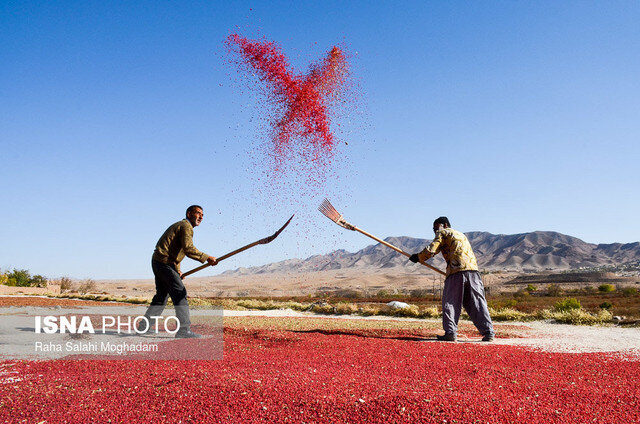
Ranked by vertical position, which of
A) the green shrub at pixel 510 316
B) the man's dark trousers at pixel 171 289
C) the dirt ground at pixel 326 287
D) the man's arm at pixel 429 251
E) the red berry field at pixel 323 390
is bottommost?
the dirt ground at pixel 326 287

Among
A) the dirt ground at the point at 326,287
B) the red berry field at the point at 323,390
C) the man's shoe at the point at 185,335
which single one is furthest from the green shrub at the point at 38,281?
the red berry field at the point at 323,390

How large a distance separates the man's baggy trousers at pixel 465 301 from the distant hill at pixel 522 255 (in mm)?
79468

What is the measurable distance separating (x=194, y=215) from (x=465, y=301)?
5.00 metres

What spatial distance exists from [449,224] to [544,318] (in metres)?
7.35

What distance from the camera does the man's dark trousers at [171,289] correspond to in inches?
269

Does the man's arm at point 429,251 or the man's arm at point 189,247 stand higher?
the man's arm at point 189,247

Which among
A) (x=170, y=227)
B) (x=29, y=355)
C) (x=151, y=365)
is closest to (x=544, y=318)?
(x=170, y=227)

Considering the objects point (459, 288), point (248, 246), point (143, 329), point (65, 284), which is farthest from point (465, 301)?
point (65, 284)

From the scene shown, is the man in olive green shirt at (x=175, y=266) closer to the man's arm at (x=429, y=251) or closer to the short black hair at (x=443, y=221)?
the man's arm at (x=429, y=251)

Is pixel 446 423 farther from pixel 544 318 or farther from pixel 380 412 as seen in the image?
pixel 544 318

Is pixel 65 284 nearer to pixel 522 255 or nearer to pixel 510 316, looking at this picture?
pixel 510 316

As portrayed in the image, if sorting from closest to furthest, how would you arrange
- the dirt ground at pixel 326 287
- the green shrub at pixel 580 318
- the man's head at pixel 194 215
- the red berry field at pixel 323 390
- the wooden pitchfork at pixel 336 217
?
the red berry field at pixel 323 390
the man's head at pixel 194 215
the wooden pitchfork at pixel 336 217
the green shrub at pixel 580 318
the dirt ground at pixel 326 287

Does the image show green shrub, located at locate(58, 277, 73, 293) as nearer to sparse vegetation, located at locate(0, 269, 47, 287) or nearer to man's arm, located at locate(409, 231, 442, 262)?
sparse vegetation, located at locate(0, 269, 47, 287)

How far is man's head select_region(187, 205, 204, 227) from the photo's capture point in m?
7.30
